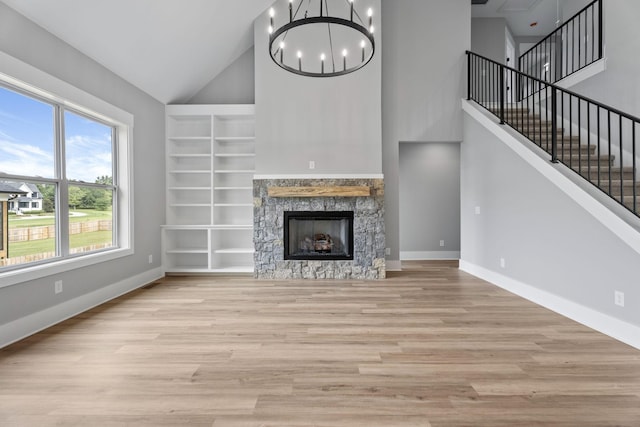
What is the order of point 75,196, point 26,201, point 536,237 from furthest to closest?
point 536,237 → point 75,196 → point 26,201

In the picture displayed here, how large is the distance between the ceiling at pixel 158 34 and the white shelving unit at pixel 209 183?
0.57 metres

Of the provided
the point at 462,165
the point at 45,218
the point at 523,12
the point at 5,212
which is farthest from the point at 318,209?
the point at 523,12

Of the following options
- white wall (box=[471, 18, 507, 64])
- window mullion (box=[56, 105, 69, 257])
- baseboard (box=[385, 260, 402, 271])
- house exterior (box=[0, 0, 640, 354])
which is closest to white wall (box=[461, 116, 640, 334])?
house exterior (box=[0, 0, 640, 354])

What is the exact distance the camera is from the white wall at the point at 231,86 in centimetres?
541

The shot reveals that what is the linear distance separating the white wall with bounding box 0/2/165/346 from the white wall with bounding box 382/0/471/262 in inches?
144

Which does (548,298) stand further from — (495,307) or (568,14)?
(568,14)

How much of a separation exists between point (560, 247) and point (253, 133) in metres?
4.52

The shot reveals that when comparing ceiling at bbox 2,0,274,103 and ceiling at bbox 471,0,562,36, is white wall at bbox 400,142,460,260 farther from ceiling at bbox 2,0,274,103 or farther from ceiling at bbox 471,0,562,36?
ceiling at bbox 2,0,274,103

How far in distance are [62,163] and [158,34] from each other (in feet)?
6.16

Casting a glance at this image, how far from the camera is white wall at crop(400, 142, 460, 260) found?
6500mm

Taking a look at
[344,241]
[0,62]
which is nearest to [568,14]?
[344,241]

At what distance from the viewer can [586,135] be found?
183 inches

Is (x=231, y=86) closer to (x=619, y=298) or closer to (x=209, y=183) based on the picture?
(x=209, y=183)

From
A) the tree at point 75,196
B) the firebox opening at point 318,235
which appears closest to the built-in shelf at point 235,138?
the firebox opening at point 318,235
